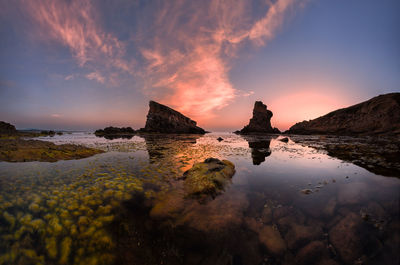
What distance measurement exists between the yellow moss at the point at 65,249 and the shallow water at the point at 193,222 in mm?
21

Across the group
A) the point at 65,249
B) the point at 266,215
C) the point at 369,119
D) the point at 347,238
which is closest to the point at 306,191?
the point at 347,238

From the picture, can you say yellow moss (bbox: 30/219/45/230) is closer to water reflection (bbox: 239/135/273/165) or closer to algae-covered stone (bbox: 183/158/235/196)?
algae-covered stone (bbox: 183/158/235/196)

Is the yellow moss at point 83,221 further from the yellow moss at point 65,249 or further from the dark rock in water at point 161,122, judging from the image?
the dark rock in water at point 161,122

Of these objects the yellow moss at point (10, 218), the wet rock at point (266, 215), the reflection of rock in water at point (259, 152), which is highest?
the reflection of rock in water at point (259, 152)

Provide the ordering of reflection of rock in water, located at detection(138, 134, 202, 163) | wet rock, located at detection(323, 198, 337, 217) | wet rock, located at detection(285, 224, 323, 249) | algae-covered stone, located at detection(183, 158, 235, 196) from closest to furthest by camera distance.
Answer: wet rock, located at detection(285, 224, 323, 249) → wet rock, located at detection(323, 198, 337, 217) → algae-covered stone, located at detection(183, 158, 235, 196) → reflection of rock in water, located at detection(138, 134, 202, 163)

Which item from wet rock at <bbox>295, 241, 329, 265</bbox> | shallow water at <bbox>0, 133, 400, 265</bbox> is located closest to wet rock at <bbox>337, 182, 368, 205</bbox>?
shallow water at <bbox>0, 133, 400, 265</bbox>

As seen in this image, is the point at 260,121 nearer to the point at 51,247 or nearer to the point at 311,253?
the point at 311,253

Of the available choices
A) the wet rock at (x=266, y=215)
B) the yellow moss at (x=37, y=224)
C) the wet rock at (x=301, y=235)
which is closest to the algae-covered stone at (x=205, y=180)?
the wet rock at (x=266, y=215)

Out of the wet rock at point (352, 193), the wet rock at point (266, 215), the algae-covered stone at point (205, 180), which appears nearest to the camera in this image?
the wet rock at point (266, 215)

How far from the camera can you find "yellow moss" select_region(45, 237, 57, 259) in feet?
10.7

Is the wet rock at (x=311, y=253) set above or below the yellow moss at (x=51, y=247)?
below

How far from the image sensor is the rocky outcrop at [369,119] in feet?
186

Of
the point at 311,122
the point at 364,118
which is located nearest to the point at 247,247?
the point at 364,118

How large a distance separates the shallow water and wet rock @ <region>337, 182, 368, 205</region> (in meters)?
0.04
